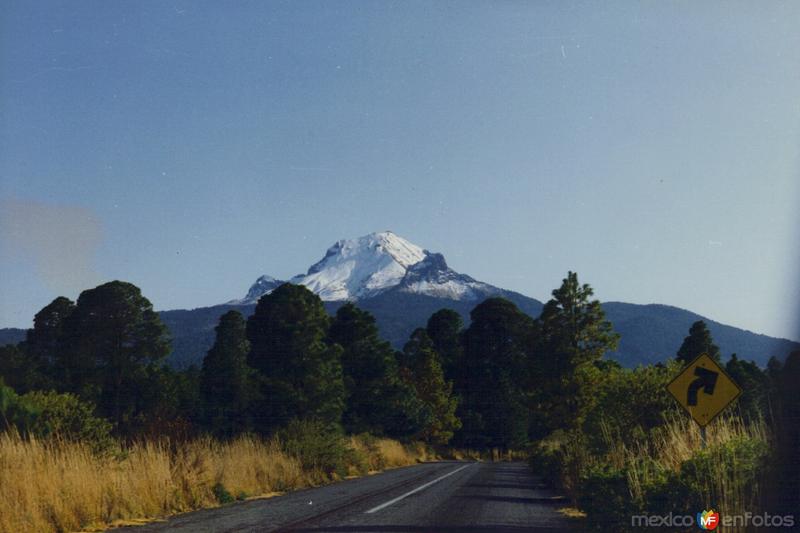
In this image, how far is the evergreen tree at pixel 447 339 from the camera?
89.2m

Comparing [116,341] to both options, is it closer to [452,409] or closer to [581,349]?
[452,409]

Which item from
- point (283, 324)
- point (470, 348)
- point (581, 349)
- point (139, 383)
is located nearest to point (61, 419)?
point (283, 324)

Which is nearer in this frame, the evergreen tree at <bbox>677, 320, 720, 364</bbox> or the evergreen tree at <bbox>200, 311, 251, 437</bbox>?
the evergreen tree at <bbox>200, 311, 251, 437</bbox>

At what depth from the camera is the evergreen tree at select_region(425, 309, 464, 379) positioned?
89.2 meters

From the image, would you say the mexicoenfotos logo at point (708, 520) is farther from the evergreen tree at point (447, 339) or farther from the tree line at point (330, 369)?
the evergreen tree at point (447, 339)

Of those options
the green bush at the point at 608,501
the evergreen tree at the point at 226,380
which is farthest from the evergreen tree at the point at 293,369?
the green bush at the point at 608,501

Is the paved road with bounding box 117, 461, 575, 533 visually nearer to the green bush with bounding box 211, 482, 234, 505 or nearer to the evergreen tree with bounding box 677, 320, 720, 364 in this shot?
the green bush with bounding box 211, 482, 234, 505

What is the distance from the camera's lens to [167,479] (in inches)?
677

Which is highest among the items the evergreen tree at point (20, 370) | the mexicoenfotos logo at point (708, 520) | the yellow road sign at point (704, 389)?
the evergreen tree at point (20, 370)

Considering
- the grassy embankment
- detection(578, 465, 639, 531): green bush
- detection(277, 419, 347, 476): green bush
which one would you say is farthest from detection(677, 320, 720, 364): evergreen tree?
detection(578, 465, 639, 531): green bush

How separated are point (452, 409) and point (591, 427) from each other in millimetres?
55703

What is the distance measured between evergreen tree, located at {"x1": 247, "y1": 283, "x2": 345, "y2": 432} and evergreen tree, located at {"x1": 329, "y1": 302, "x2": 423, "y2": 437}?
15.3 metres

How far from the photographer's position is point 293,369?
142 ft

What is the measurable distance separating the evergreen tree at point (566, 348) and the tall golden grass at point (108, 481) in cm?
2713
